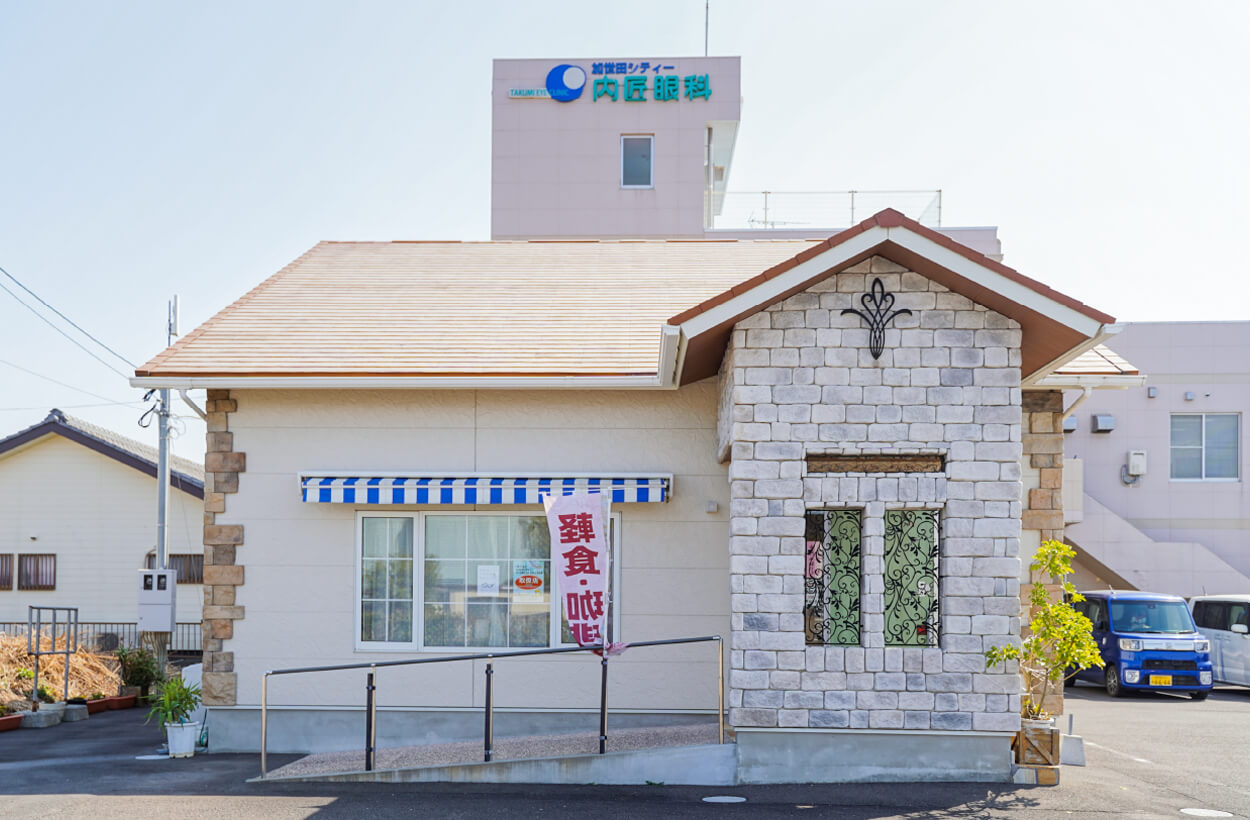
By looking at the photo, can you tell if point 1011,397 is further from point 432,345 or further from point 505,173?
point 505,173

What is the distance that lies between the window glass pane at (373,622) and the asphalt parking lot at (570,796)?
4.69ft

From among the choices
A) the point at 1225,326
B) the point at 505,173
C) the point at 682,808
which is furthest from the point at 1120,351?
the point at 682,808

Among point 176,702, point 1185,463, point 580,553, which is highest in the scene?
point 1185,463

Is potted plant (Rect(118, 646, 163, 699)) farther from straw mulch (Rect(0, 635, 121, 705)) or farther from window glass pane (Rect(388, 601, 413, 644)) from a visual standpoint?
window glass pane (Rect(388, 601, 413, 644))

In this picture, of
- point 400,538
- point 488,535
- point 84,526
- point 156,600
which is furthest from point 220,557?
point 84,526

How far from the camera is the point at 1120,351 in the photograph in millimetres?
25328

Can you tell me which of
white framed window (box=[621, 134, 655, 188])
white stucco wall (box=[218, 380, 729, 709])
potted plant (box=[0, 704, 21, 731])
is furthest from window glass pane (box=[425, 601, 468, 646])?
white framed window (box=[621, 134, 655, 188])

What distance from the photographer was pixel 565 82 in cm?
3083

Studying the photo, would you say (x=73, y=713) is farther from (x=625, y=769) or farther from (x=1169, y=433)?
(x=1169, y=433)

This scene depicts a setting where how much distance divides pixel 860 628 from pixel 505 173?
77.0ft

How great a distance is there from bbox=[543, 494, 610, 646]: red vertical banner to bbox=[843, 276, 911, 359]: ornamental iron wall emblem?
104 inches

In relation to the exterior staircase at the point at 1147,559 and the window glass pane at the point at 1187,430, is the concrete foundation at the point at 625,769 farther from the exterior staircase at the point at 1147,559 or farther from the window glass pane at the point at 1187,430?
the window glass pane at the point at 1187,430

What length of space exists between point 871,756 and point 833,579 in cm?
144

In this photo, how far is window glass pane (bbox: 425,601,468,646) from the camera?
11.6 metres
